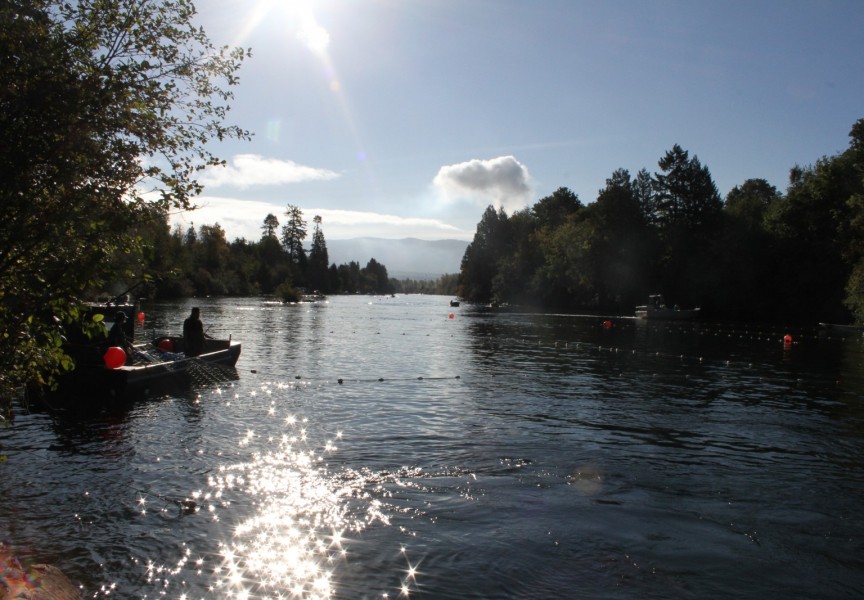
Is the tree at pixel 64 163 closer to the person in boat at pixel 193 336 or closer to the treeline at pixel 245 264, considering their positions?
the person in boat at pixel 193 336

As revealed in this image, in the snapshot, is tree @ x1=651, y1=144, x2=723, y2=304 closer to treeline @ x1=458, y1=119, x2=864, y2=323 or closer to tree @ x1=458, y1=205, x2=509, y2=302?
treeline @ x1=458, y1=119, x2=864, y2=323

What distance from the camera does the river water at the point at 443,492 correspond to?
7.82 metres

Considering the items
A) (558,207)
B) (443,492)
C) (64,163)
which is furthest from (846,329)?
(558,207)

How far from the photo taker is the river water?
25.7 feet

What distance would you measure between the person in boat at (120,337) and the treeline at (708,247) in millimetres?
58497

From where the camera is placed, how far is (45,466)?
11625 mm

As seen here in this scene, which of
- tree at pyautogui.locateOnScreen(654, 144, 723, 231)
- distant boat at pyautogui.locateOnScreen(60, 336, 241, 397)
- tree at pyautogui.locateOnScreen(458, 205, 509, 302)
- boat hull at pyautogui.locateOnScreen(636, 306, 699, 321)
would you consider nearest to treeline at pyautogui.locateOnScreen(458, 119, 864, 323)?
tree at pyautogui.locateOnScreen(654, 144, 723, 231)

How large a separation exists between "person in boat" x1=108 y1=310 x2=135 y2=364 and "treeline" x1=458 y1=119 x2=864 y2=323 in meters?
58.5

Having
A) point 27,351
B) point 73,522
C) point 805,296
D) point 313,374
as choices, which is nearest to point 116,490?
point 73,522

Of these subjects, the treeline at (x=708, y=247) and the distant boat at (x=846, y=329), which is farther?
the treeline at (x=708, y=247)

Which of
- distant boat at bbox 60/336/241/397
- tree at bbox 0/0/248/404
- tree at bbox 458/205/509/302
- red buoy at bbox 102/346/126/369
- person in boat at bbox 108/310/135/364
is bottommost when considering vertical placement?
distant boat at bbox 60/336/241/397

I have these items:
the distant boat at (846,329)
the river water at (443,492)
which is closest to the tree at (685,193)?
the distant boat at (846,329)

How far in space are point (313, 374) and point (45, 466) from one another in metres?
13.7

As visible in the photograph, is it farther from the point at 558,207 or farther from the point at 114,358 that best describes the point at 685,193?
the point at 114,358
